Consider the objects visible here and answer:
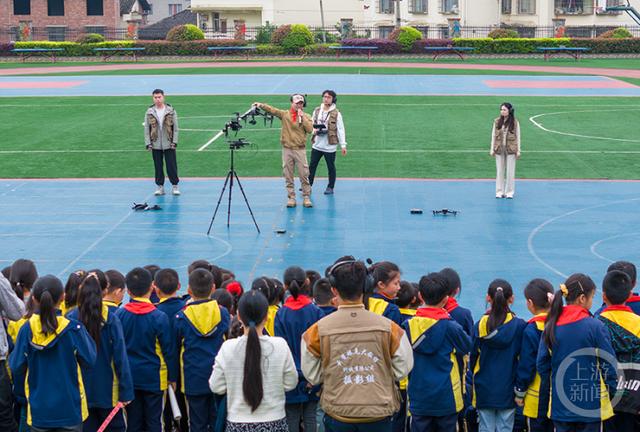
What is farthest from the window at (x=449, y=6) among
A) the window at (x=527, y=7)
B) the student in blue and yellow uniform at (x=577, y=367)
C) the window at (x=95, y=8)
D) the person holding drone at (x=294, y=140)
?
the student in blue and yellow uniform at (x=577, y=367)

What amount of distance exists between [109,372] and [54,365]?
596 mm

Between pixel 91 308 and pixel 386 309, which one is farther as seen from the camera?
pixel 386 309

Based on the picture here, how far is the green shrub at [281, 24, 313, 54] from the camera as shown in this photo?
60906mm

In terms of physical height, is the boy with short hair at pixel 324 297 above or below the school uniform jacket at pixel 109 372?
above

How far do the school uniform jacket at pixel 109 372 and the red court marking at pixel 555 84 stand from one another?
3361cm

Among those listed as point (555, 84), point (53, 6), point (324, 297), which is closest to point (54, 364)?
point (324, 297)

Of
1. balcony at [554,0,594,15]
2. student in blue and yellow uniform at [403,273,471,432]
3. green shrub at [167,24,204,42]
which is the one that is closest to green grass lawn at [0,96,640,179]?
student in blue and yellow uniform at [403,273,471,432]

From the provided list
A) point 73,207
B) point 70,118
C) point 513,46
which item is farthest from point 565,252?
point 513,46

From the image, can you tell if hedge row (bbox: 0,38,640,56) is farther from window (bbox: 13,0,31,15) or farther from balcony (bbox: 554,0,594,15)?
window (bbox: 13,0,31,15)

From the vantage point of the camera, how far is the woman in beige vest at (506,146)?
19281 mm

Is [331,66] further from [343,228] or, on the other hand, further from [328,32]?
[343,228]

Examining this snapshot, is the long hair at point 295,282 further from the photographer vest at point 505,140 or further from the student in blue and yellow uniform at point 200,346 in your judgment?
the photographer vest at point 505,140

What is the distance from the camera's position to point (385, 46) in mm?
59125

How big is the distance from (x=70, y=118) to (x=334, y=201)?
14.9m
